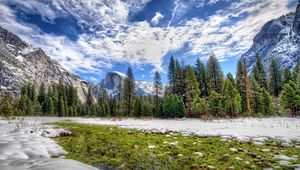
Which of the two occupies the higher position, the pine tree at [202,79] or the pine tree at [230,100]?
the pine tree at [202,79]

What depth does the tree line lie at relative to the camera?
46656 millimetres

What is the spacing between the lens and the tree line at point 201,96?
4666 centimetres

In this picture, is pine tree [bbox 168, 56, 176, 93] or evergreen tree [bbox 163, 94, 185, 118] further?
pine tree [bbox 168, 56, 176, 93]

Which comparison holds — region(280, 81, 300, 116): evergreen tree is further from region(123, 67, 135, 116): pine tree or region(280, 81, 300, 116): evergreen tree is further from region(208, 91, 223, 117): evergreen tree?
region(123, 67, 135, 116): pine tree

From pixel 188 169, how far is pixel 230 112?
45.1 m

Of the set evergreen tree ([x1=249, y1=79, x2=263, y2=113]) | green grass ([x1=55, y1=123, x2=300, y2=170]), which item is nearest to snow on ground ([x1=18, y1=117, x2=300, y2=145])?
green grass ([x1=55, y1=123, x2=300, y2=170])

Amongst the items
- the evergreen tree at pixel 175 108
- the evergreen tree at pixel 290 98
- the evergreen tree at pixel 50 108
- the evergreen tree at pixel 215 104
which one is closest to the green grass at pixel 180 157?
the evergreen tree at pixel 290 98

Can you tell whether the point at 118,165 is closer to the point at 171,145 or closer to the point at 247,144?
the point at 171,145

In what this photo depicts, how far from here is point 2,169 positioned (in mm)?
4668

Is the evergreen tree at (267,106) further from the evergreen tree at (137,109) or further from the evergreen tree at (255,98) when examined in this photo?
the evergreen tree at (137,109)

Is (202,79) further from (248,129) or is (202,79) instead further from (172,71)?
(248,129)

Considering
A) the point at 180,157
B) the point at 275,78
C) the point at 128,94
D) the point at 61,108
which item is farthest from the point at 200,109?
the point at 61,108

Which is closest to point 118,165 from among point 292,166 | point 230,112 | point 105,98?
point 292,166

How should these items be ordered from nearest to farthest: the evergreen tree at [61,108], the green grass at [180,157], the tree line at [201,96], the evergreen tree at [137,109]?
the green grass at [180,157] → the tree line at [201,96] → the evergreen tree at [137,109] → the evergreen tree at [61,108]
